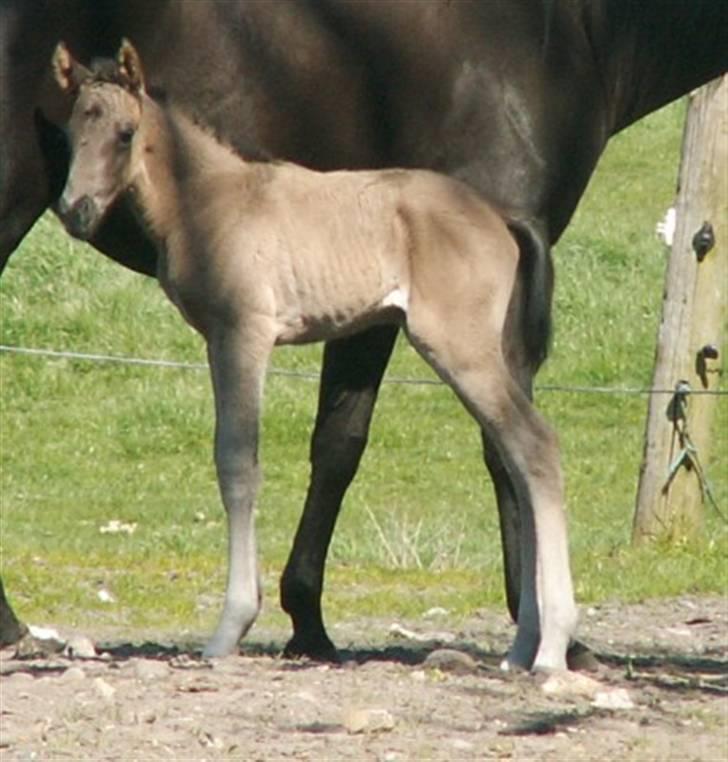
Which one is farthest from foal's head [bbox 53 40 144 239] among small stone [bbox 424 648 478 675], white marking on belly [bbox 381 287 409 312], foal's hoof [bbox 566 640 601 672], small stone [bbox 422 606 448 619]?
small stone [bbox 422 606 448 619]

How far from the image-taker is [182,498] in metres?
14.2

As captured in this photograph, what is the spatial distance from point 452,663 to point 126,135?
1.75 m

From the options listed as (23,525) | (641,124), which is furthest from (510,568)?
(641,124)

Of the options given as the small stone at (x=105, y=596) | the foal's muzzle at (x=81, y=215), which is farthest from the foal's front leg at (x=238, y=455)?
the small stone at (x=105, y=596)

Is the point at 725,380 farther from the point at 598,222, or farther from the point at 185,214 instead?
the point at 185,214

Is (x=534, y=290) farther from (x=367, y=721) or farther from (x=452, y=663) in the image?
(x=367, y=721)

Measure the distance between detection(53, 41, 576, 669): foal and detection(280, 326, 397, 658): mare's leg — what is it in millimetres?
847

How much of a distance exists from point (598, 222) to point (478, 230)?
14809 millimetres

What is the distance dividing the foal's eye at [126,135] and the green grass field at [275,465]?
2.97 metres

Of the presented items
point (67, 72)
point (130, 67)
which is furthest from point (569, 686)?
point (67, 72)

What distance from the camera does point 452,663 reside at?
22.5 ft

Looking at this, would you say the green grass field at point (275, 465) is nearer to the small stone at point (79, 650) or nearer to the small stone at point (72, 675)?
the small stone at point (79, 650)

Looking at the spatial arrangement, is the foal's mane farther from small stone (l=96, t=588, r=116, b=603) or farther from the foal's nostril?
small stone (l=96, t=588, r=116, b=603)

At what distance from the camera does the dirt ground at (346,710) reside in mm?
5582
